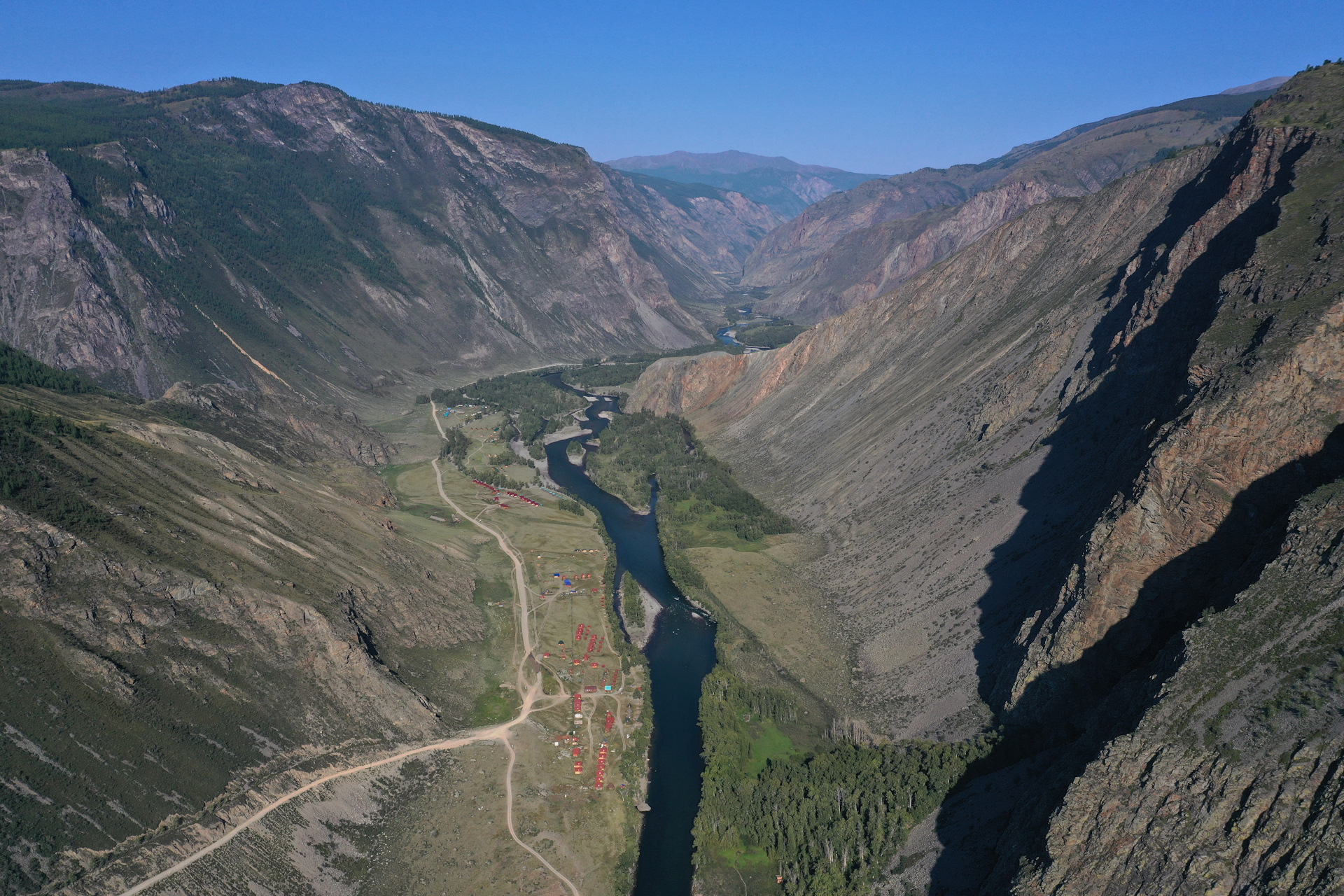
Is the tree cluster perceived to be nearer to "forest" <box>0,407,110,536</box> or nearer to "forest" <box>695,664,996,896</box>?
"forest" <box>695,664,996,896</box>

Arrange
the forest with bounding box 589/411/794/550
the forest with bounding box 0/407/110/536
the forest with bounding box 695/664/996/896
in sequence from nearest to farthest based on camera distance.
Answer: the forest with bounding box 695/664/996/896
the forest with bounding box 0/407/110/536
the forest with bounding box 589/411/794/550

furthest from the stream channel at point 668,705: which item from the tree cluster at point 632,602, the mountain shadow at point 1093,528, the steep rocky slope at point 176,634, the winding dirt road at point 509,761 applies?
the mountain shadow at point 1093,528

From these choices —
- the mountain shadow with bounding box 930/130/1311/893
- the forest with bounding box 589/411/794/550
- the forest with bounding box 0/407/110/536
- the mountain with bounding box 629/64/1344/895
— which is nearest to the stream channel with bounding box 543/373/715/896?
the forest with bounding box 589/411/794/550

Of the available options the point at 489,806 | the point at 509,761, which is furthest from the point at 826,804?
the point at 509,761

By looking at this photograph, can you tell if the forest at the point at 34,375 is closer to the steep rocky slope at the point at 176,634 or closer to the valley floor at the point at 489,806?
the steep rocky slope at the point at 176,634

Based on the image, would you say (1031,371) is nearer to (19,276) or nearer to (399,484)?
(399,484)

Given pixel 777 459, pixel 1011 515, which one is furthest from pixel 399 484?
pixel 1011 515
